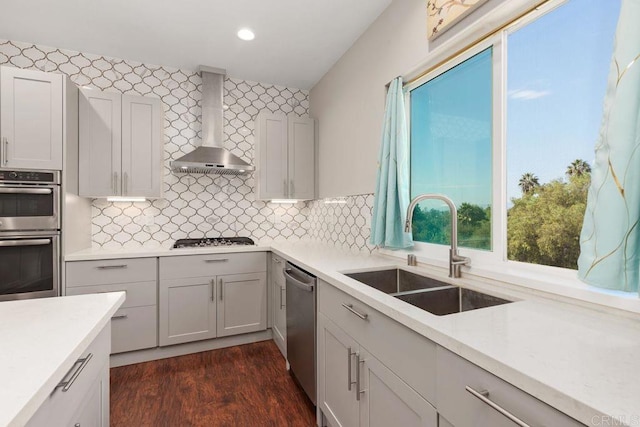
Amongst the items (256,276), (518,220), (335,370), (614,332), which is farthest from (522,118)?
(256,276)

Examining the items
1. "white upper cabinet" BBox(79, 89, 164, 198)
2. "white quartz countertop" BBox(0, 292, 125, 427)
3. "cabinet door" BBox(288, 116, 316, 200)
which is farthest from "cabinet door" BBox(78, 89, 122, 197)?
"white quartz countertop" BBox(0, 292, 125, 427)

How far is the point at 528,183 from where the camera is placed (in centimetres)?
134

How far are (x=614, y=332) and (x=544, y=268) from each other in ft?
1.46

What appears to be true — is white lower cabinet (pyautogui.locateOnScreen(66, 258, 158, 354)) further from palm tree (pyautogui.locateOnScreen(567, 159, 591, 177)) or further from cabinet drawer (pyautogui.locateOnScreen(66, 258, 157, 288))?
palm tree (pyautogui.locateOnScreen(567, 159, 591, 177))

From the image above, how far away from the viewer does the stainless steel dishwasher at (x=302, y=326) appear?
5.75 feet

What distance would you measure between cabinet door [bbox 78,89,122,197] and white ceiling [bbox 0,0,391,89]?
468mm

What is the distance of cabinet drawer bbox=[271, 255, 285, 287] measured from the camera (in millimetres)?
2464

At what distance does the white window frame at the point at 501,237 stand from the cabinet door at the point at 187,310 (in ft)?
6.14

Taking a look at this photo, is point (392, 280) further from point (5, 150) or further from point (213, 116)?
point (5, 150)

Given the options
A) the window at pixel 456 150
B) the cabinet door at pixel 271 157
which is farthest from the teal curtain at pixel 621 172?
the cabinet door at pixel 271 157

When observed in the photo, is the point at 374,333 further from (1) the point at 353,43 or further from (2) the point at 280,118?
(2) the point at 280,118

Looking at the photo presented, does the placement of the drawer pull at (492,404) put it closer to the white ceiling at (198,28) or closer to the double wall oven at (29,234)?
the white ceiling at (198,28)

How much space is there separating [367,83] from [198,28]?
138 centimetres

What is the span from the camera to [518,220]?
1.38 m
